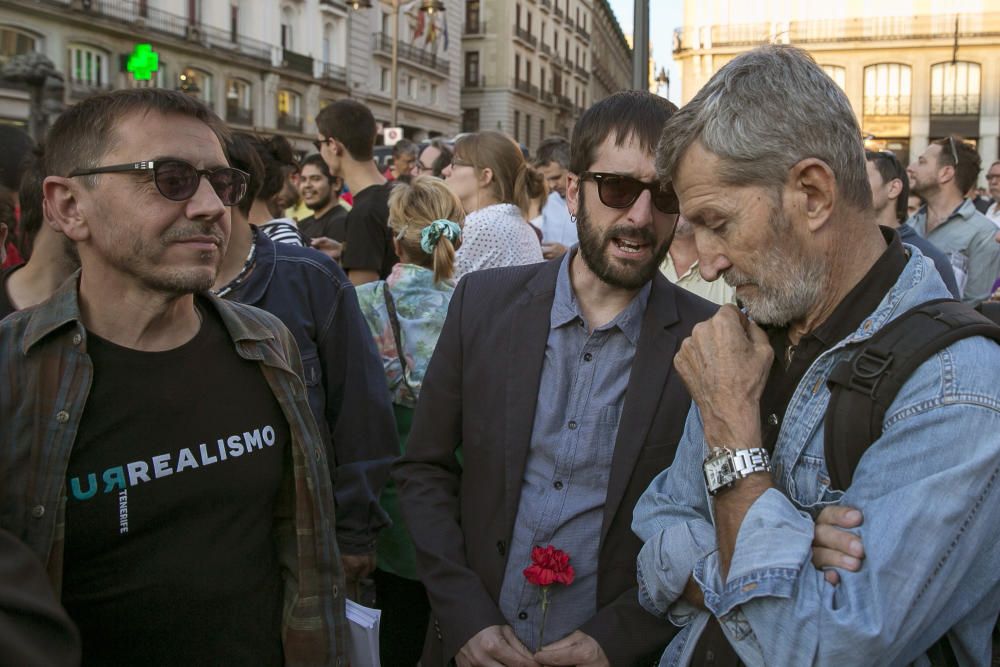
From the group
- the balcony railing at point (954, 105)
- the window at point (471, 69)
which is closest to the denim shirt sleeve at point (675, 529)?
the balcony railing at point (954, 105)

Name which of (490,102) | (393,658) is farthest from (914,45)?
(393,658)

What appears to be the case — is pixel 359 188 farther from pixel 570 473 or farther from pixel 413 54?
pixel 413 54

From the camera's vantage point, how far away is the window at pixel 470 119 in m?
54.8

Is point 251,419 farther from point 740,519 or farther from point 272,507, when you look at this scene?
point 740,519

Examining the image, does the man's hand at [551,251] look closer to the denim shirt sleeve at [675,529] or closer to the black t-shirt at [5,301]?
the black t-shirt at [5,301]

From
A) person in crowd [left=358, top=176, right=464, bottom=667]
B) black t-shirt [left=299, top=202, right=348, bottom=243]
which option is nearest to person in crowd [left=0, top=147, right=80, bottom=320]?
person in crowd [left=358, top=176, right=464, bottom=667]

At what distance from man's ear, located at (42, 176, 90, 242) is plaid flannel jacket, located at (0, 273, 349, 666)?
126 mm

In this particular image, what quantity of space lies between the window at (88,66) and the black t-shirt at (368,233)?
2696 cm

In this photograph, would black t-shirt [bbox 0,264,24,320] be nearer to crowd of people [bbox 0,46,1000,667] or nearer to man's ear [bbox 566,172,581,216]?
crowd of people [bbox 0,46,1000,667]

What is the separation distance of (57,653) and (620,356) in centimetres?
162

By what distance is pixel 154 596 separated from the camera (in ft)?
6.57

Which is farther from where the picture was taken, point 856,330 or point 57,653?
point 856,330

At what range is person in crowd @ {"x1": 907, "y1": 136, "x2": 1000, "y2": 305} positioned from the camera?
6.29 meters

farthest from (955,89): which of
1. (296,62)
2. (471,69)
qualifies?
(296,62)
